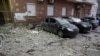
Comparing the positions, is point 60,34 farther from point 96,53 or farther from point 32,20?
point 32,20

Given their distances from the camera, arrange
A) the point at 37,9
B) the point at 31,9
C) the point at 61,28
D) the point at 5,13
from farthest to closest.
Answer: the point at 37,9
the point at 5,13
the point at 31,9
the point at 61,28

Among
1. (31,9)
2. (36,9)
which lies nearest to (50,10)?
(36,9)

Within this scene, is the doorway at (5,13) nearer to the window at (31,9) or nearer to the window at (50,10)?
the window at (31,9)

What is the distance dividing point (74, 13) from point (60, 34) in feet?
41.5

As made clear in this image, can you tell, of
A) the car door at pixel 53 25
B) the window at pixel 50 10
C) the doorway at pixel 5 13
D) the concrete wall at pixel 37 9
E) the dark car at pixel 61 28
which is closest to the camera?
the dark car at pixel 61 28

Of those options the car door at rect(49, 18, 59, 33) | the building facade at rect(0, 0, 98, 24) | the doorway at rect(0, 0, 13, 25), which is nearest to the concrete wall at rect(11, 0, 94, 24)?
the building facade at rect(0, 0, 98, 24)

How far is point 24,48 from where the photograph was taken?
8.13 metres

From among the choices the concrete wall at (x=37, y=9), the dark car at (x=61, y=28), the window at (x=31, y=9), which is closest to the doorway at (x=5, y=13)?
the concrete wall at (x=37, y=9)

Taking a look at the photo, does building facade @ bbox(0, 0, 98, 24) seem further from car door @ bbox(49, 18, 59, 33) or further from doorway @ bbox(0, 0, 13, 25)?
car door @ bbox(49, 18, 59, 33)

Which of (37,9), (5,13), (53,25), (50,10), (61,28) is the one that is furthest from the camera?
(50,10)

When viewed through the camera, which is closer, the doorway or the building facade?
the building facade

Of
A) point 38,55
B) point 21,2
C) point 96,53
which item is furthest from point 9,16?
point 96,53

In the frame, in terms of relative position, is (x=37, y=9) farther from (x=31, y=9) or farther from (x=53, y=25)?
(x=53, y=25)

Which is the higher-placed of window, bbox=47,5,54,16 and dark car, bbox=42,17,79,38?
window, bbox=47,5,54,16
